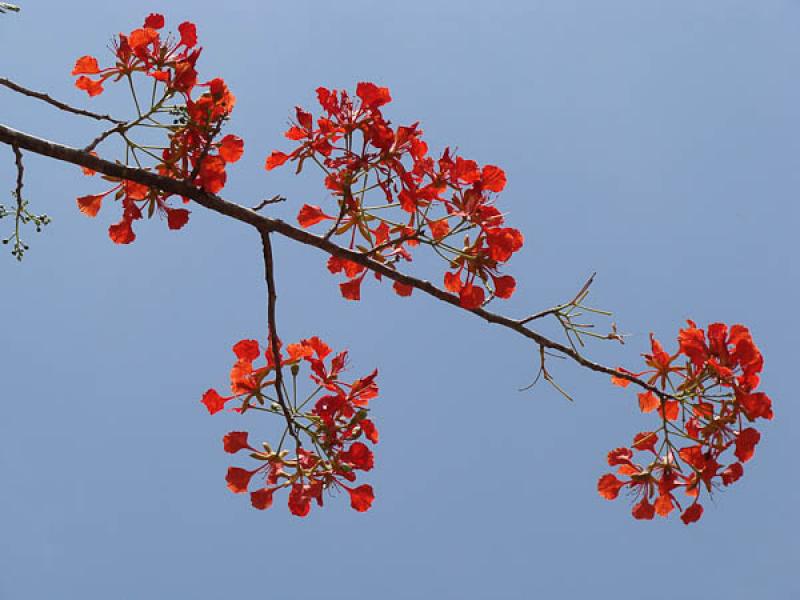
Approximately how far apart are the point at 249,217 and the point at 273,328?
0.52 m

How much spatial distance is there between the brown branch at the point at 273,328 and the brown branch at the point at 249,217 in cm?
9

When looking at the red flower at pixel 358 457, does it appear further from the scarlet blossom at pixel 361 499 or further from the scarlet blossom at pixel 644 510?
the scarlet blossom at pixel 644 510

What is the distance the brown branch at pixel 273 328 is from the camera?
385 cm

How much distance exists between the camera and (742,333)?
12.5ft

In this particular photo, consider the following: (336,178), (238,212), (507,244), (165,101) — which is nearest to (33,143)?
(165,101)

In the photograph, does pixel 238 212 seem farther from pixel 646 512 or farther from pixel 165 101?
pixel 646 512

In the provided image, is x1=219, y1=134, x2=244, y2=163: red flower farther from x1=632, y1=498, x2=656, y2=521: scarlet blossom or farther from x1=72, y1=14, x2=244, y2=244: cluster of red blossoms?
x1=632, y1=498, x2=656, y2=521: scarlet blossom

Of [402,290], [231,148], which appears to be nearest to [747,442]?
[402,290]

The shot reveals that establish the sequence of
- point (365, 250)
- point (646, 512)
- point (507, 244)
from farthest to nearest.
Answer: point (646, 512), point (365, 250), point (507, 244)

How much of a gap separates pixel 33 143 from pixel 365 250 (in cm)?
153

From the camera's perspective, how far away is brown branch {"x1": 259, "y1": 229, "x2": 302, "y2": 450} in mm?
3852

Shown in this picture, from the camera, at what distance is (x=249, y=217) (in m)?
3.82

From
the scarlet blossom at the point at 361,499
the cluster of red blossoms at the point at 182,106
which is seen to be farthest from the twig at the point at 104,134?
the scarlet blossom at the point at 361,499

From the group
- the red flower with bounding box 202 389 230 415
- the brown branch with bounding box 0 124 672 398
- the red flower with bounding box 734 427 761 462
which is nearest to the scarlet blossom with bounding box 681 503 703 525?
the red flower with bounding box 734 427 761 462
